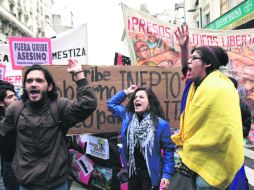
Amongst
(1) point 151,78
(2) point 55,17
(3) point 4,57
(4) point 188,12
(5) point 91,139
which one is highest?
(2) point 55,17

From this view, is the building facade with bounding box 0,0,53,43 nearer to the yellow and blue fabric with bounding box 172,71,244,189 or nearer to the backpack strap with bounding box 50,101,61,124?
the backpack strap with bounding box 50,101,61,124

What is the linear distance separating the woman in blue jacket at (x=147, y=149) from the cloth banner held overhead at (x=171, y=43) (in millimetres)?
1438

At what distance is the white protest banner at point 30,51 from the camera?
5.33 metres

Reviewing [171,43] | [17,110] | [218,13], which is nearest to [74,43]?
[171,43]

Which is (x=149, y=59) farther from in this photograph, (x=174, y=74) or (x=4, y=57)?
Result: (x=4, y=57)

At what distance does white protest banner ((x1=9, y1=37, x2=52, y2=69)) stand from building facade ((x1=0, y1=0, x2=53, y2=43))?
3156 cm

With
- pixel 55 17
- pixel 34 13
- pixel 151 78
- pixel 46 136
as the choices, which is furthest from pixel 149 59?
pixel 55 17

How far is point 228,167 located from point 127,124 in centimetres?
126

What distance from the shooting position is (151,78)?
163 inches

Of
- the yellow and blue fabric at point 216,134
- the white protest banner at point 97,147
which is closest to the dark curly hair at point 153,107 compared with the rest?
the yellow and blue fabric at point 216,134

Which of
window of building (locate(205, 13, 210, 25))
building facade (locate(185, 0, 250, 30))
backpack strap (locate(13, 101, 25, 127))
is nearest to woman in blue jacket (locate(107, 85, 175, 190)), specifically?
backpack strap (locate(13, 101, 25, 127))

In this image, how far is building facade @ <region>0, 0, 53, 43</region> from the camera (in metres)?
37.6

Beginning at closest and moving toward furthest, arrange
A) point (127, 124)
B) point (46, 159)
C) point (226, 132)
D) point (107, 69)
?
point (226, 132) < point (46, 159) < point (127, 124) < point (107, 69)

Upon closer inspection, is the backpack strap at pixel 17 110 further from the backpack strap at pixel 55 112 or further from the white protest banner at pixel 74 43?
the white protest banner at pixel 74 43
